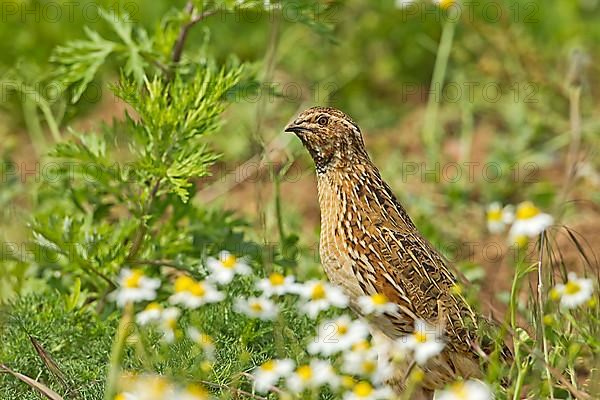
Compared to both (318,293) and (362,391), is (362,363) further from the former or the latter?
(318,293)

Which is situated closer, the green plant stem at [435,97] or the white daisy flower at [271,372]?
the white daisy flower at [271,372]

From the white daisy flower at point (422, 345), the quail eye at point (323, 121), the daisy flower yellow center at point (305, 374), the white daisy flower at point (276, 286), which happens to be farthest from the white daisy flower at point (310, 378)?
the quail eye at point (323, 121)

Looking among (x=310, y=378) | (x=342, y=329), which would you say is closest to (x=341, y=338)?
(x=342, y=329)

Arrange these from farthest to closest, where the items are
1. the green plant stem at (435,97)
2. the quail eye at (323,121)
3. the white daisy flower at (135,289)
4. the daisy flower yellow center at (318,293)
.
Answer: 1. the green plant stem at (435,97)
2. the quail eye at (323,121)
3. the daisy flower yellow center at (318,293)
4. the white daisy flower at (135,289)

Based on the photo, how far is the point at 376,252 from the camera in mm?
3652

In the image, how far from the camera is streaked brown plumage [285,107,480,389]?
11.8ft

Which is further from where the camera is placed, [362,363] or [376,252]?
[376,252]

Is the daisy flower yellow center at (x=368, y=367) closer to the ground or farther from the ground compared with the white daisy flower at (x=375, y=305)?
closer to the ground

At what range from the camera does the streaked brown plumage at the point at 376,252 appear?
11.8ft

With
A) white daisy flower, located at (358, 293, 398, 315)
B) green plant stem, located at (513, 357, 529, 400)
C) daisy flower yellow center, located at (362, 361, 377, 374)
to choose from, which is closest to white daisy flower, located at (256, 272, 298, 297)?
white daisy flower, located at (358, 293, 398, 315)

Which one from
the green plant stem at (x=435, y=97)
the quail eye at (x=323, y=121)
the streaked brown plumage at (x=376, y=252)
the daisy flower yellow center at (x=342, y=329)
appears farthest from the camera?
the green plant stem at (x=435, y=97)

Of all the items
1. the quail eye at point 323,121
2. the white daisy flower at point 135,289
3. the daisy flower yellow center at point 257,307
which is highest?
the quail eye at point 323,121

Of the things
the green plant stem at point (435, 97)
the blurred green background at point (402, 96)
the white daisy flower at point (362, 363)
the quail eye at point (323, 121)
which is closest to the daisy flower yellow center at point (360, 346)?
the white daisy flower at point (362, 363)

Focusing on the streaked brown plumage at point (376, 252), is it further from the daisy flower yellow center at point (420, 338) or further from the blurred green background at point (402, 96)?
the blurred green background at point (402, 96)
